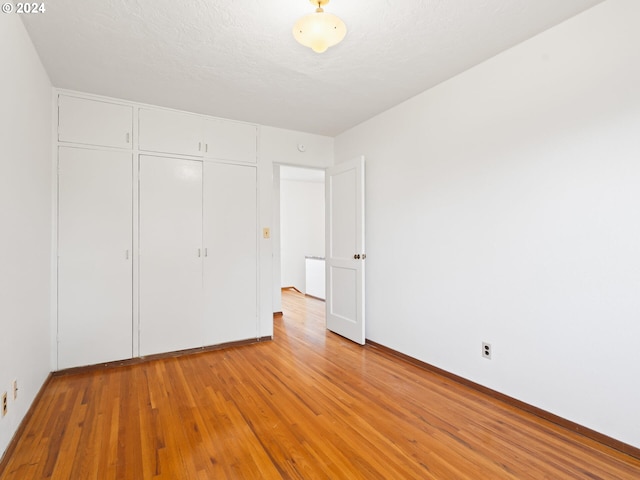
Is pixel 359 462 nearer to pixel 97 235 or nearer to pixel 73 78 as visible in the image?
pixel 97 235

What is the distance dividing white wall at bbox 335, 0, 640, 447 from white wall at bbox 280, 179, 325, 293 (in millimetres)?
4500

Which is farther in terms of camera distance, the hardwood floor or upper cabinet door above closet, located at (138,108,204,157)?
upper cabinet door above closet, located at (138,108,204,157)

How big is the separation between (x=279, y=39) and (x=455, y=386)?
2.98m

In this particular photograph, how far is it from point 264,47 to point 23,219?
77.8 inches

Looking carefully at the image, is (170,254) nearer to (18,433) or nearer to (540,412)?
(18,433)

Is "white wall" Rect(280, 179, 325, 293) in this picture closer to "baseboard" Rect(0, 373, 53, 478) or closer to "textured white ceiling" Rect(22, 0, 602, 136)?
"textured white ceiling" Rect(22, 0, 602, 136)

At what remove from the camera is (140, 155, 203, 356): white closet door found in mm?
3182

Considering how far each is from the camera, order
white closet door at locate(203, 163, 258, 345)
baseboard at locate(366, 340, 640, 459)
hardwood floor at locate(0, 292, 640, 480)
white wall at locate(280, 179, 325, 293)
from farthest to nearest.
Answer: white wall at locate(280, 179, 325, 293), white closet door at locate(203, 163, 258, 345), baseboard at locate(366, 340, 640, 459), hardwood floor at locate(0, 292, 640, 480)

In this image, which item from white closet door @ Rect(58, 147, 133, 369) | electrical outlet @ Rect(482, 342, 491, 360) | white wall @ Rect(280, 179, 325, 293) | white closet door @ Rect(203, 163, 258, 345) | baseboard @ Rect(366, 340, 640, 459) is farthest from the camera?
white wall @ Rect(280, 179, 325, 293)

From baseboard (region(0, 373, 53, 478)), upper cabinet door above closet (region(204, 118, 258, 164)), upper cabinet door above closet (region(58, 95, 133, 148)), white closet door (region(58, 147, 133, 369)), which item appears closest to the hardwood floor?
baseboard (region(0, 373, 53, 478))

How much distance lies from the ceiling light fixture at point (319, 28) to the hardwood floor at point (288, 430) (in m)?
2.31

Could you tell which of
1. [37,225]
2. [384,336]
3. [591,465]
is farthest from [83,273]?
[591,465]

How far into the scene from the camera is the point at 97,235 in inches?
117

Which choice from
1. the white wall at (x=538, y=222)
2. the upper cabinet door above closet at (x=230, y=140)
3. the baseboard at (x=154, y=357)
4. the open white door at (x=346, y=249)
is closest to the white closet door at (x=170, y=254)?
the baseboard at (x=154, y=357)
